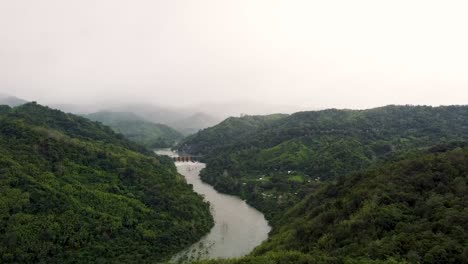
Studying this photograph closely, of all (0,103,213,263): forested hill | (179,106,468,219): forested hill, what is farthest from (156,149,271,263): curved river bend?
(179,106,468,219): forested hill

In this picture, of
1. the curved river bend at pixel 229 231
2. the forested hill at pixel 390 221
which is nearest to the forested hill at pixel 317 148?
the curved river bend at pixel 229 231

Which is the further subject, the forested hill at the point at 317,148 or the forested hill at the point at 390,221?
the forested hill at the point at 317,148

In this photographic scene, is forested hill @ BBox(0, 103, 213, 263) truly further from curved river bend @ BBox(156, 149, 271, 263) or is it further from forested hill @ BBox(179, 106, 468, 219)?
forested hill @ BBox(179, 106, 468, 219)

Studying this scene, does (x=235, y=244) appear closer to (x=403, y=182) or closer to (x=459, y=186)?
(x=403, y=182)

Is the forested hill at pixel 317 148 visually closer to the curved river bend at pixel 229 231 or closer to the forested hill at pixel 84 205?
the curved river bend at pixel 229 231

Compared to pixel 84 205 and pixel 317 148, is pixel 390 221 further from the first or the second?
pixel 317 148

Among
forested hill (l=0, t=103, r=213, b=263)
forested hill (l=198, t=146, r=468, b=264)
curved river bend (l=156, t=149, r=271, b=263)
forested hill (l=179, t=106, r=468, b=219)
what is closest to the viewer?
forested hill (l=198, t=146, r=468, b=264)
